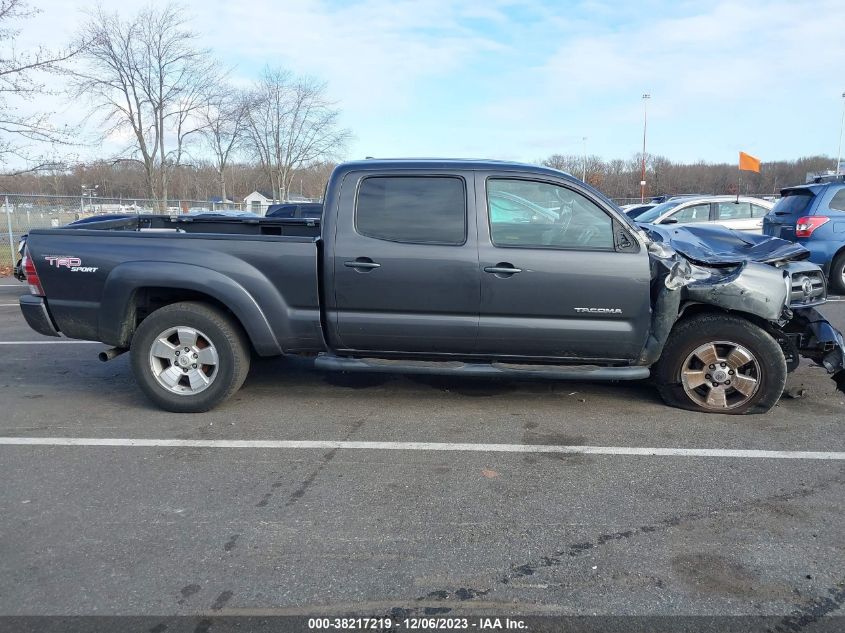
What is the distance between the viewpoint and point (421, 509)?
3316 millimetres

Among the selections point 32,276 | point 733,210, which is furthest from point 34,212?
point 733,210

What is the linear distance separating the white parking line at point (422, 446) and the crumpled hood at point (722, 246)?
146 cm

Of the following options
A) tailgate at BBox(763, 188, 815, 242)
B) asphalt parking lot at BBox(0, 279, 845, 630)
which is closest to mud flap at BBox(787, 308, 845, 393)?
asphalt parking lot at BBox(0, 279, 845, 630)

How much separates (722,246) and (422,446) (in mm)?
3379

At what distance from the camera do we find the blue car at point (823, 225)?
9781 millimetres

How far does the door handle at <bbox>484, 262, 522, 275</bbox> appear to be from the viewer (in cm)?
443

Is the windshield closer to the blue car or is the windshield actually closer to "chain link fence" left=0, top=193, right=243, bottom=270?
the blue car

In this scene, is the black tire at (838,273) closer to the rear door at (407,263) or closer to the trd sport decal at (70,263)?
the rear door at (407,263)

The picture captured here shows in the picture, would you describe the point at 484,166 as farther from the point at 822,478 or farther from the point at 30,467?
the point at 30,467

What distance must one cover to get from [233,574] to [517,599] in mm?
1250

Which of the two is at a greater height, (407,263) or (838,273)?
(407,263)

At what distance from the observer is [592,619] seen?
2.46 metres

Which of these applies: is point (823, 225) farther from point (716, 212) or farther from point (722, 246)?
point (722, 246)

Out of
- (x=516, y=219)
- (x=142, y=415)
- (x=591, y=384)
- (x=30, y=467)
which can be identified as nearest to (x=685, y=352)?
(x=591, y=384)
